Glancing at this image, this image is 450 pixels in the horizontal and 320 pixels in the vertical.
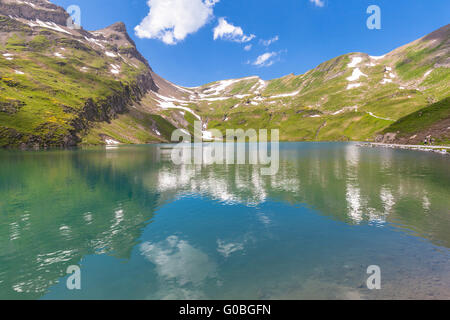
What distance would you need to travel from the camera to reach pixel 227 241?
22875 mm

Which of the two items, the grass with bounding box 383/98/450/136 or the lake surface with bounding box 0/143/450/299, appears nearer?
the lake surface with bounding box 0/143/450/299

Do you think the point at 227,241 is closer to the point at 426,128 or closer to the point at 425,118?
the point at 426,128

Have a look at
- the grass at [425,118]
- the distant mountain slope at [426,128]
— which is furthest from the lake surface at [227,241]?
the grass at [425,118]

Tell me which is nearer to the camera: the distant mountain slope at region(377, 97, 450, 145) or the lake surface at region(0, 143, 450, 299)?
the lake surface at region(0, 143, 450, 299)

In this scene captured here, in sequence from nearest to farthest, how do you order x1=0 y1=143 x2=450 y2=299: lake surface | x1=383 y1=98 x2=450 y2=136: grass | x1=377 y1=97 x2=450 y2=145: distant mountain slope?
x1=0 y1=143 x2=450 y2=299: lake surface, x1=377 y1=97 x2=450 y2=145: distant mountain slope, x1=383 y1=98 x2=450 y2=136: grass

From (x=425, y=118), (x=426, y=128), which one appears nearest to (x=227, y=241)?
(x=426, y=128)

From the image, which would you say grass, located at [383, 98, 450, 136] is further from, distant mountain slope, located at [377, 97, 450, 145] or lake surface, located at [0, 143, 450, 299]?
lake surface, located at [0, 143, 450, 299]

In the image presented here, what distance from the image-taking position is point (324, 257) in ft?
63.1

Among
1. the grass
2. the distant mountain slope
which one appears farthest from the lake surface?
the grass

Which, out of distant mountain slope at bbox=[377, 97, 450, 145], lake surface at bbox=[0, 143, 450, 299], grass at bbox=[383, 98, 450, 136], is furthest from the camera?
grass at bbox=[383, 98, 450, 136]

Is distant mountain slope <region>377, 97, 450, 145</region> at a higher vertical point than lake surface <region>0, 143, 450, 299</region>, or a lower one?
higher

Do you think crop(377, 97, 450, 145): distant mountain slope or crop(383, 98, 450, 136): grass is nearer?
crop(377, 97, 450, 145): distant mountain slope

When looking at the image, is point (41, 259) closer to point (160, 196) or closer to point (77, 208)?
point (77, 208)

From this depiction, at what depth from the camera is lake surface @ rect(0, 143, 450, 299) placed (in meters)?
15.5
